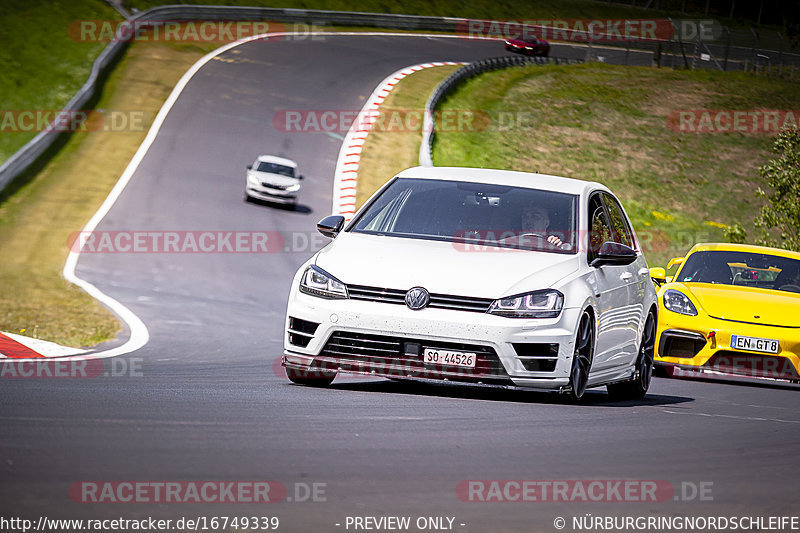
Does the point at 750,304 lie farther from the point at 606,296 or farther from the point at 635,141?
the point at 635,141

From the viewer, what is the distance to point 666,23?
258ft

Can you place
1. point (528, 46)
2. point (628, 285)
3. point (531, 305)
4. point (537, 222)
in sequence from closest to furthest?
point (531, 305)
point (537, 222)
point (628, 285)
point (528, 46)

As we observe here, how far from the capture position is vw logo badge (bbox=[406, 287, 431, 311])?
865cm

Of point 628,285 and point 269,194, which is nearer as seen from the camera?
point 628,285

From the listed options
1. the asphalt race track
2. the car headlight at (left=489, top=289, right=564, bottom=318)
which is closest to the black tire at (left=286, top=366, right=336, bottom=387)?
the asphalt race track

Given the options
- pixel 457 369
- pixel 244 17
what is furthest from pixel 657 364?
pixel 244 17

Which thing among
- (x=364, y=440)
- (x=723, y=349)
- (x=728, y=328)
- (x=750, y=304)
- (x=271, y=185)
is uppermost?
(x=364, y=440)

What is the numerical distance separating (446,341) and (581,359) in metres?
1.11

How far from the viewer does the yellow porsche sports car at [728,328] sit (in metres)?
14.0

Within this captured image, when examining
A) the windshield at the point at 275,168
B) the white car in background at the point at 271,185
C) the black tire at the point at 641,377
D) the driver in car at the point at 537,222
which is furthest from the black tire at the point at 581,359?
the windshield at the point at 275,168

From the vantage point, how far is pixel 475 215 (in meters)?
9.72

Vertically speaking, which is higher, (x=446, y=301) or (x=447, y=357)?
(x=446, y=301)

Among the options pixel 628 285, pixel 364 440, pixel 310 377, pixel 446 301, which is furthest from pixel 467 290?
pixel 628 285

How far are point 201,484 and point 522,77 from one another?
151 feet
